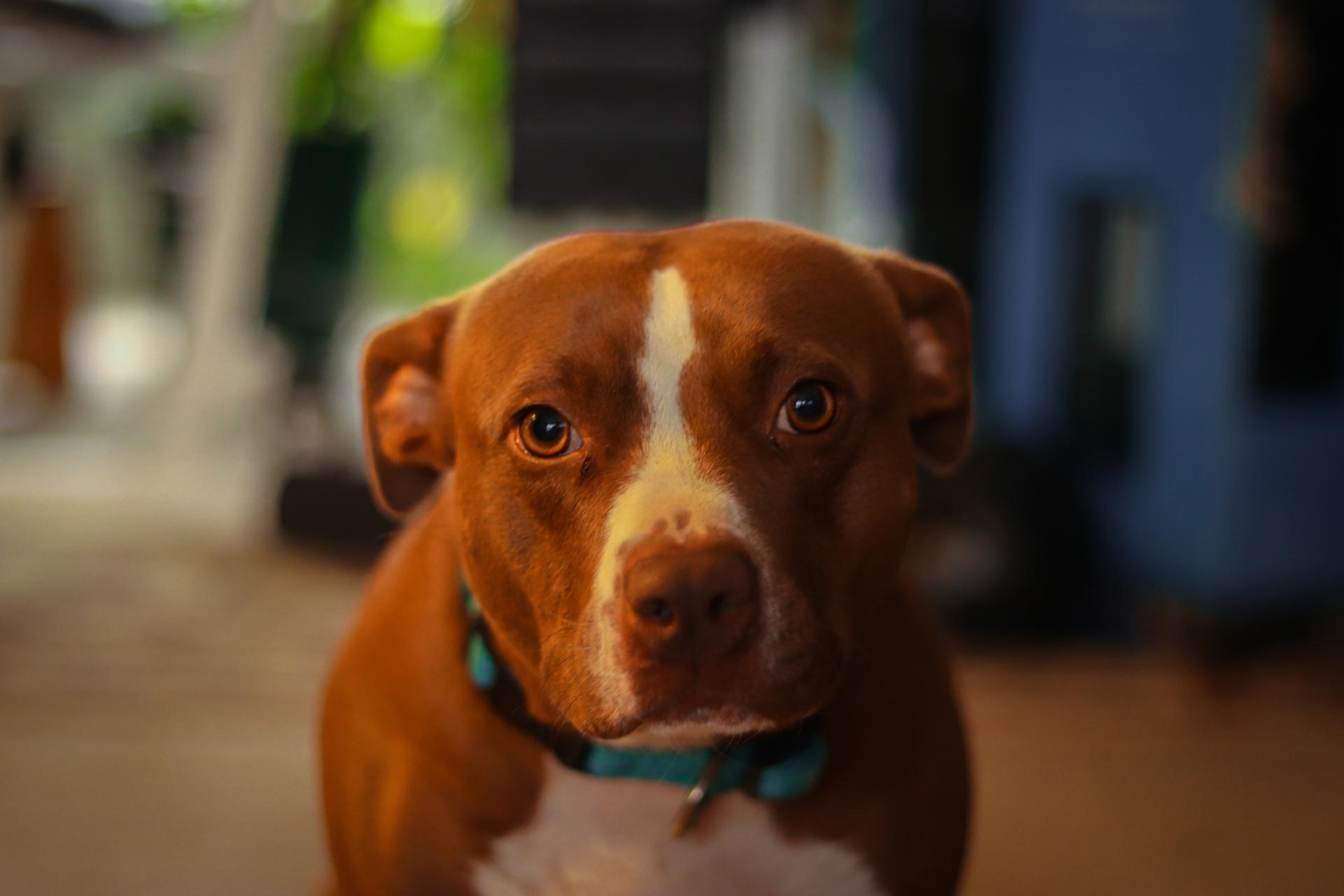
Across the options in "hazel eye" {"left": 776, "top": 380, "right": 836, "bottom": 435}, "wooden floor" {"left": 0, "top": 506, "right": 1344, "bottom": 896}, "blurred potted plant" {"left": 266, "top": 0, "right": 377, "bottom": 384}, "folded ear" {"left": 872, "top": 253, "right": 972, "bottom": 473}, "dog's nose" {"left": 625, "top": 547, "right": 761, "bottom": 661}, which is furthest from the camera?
"blurred potted plant" {"left": 266, "top": 0, "right": 377, "bottom": 384}

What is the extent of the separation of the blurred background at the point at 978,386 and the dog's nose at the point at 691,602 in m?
1.04

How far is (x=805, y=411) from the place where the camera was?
0.95 meters

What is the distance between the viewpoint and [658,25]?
2.99 metres

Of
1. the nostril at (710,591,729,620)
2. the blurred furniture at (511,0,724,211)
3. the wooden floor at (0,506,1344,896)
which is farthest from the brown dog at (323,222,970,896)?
the blurred furniture at (511,0,724,211)

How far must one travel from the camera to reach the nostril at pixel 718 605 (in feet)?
2.72

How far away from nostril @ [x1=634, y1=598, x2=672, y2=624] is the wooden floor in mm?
1062

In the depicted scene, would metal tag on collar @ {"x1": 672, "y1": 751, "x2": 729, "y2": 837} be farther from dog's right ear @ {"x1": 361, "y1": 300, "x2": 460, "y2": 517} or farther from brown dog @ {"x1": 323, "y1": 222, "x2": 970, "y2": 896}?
dog's right ear @ {"x1": 361, "y1": 300, "x2": 460, "y2": 517}

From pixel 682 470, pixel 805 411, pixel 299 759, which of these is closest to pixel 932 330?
pixel 805 411

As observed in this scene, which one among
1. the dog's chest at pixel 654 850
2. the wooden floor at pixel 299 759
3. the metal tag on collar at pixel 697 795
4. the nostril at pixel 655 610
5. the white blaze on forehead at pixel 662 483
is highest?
the white blaze on forehead at pixel 662 483

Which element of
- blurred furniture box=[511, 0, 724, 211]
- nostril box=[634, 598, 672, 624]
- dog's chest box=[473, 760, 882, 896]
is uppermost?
blurred furniture box=[511, 0, 724, 211]

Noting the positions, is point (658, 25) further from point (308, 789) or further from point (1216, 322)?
point (308, 789)

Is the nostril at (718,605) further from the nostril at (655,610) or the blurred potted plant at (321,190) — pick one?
the blurred potted plant at (321,190)

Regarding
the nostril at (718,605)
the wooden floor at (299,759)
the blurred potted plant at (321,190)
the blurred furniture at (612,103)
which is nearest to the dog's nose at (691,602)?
the nostril at (718,605)

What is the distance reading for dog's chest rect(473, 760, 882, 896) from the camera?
1021 mm
